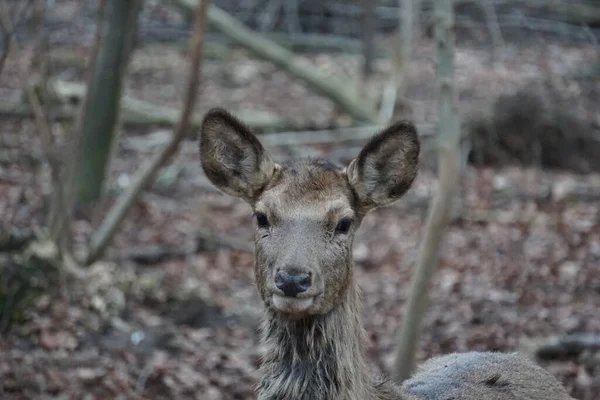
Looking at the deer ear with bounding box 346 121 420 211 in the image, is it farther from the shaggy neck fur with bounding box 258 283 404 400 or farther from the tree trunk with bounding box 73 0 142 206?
the tree trunk with bounding box 73 0 142 206

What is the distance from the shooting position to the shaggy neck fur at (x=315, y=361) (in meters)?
4.75

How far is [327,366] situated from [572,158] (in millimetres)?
10155

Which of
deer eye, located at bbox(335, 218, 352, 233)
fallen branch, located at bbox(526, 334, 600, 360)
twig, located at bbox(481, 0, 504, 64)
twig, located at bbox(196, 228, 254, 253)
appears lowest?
fallen branch, located at bbox(526, 334, 600, 360)

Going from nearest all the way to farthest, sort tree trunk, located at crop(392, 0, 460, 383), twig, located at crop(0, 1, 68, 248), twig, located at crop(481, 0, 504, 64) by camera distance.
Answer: tree trunk, located at crop(392, 0, 460, 383) < twig, located at crop(0, 1, 68, 248) < twig, located at crop(481, 0, 504, 64)

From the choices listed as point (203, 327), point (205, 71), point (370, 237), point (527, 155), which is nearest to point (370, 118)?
point (527, 155)

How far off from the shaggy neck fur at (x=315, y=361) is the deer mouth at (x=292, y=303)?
0.68 feet

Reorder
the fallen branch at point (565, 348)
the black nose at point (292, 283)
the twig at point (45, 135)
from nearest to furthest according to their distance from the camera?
the black nose at point (292, 283)
the fallen branch at point (565, 348)
the twig at point (45, 135)

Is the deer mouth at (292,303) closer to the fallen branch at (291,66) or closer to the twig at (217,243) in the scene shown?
the twig at (217,243)

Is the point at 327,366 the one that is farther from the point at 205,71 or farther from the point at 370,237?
the point at 205,71

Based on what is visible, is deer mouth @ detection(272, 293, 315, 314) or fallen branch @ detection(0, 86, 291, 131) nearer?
deer mouth @ detection(272, 293, 315, 314)

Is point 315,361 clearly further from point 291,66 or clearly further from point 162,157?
point 291,66

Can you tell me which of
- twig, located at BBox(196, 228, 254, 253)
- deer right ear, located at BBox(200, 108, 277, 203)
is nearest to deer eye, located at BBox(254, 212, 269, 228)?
deer right ear, located at BBox(200, 108, 277, 203)

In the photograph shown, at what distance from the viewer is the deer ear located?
511cm

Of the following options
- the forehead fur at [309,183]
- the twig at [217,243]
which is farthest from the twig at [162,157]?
the forehead fur at [309,183]
